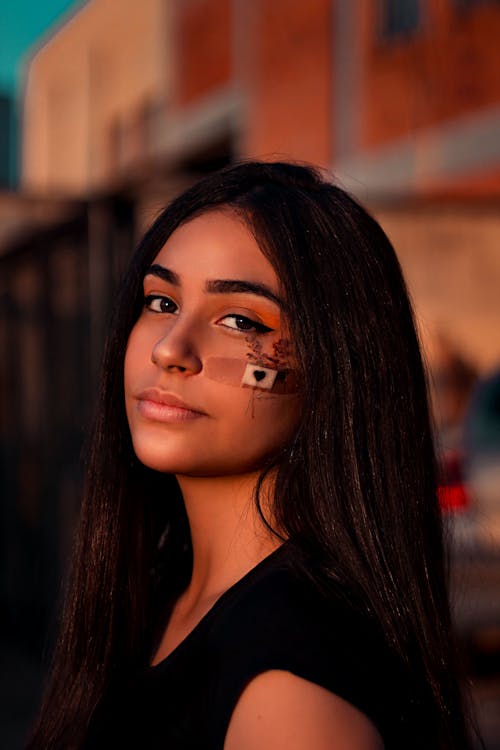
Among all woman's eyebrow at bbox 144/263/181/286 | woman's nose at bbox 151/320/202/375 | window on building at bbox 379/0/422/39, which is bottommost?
woman's nose at bbox 151/320/202/375

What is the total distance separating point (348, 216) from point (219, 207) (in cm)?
19

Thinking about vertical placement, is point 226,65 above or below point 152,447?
above

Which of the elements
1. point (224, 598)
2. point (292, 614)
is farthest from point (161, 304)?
point (292, 614)

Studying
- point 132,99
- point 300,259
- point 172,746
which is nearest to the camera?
point 172,746

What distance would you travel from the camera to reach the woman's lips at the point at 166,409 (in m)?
1.60

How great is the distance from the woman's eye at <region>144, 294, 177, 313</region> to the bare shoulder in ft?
2.10

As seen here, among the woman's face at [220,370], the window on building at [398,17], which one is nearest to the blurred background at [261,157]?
the window on building at [398,17]

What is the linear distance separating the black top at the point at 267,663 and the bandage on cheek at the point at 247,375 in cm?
22

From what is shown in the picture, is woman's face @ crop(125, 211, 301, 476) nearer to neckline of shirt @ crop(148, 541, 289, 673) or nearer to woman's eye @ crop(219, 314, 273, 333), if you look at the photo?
woman's eye @ crop(219, 314, 273, 333)

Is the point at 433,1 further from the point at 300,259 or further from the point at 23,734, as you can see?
the point at 300,259

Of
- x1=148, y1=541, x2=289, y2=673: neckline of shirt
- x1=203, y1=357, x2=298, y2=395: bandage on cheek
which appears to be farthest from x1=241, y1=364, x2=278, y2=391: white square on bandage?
x1=148, y1=541, x2=289, y2=673: neckline of shirt

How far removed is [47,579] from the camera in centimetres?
645

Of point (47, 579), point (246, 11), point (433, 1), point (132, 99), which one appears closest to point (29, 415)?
point (47, 579)

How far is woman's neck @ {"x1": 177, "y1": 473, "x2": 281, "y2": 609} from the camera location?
162 centimetres
